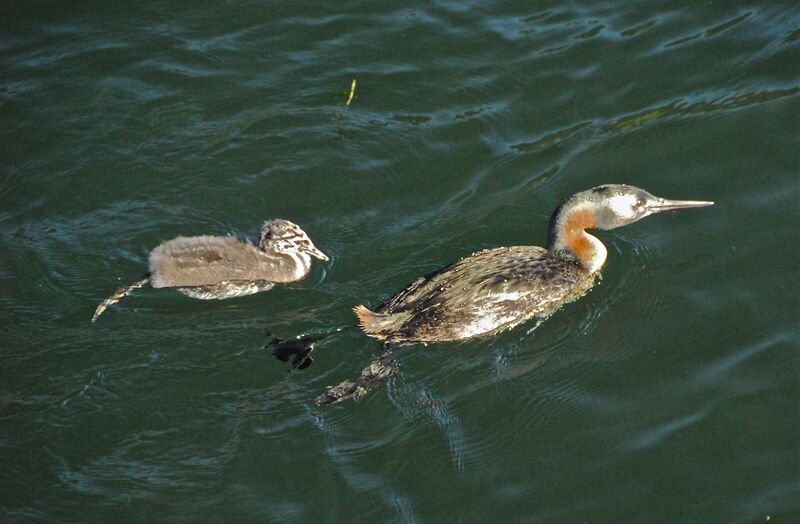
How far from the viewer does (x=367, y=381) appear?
19.4 ft

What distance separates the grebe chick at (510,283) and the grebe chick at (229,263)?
35.4 inches

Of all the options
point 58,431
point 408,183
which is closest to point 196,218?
point 408,183

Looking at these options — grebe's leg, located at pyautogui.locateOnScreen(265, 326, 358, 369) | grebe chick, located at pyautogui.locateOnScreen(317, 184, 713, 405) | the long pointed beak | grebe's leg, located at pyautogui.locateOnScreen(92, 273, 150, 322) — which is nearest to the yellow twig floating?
grebe chick, located at pyautogui.locateOnScreen(317, 184, 713, 405)

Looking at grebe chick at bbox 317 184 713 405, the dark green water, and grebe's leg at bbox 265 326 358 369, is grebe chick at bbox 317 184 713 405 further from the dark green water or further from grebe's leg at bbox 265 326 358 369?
grebe's leg at bbox 265 326 358 369

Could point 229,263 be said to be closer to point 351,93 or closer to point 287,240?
point 287,240

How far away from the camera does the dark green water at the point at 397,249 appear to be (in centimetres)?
529

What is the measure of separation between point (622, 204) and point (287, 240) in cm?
249

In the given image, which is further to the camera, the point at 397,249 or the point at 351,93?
the point at 351,93

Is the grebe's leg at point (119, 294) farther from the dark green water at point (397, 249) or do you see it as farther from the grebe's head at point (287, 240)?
the grebe's head at point (287, 240)

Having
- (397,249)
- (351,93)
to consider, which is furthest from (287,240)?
(351,93)

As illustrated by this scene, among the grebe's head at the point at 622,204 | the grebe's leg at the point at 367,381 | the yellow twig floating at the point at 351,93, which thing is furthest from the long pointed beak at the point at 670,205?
the yellow twig floating at the point at 351,93

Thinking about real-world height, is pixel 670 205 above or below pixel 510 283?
above

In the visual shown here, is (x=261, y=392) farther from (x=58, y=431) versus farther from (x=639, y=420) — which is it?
(x=639, y=420)

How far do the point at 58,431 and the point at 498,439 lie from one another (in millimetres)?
2622
